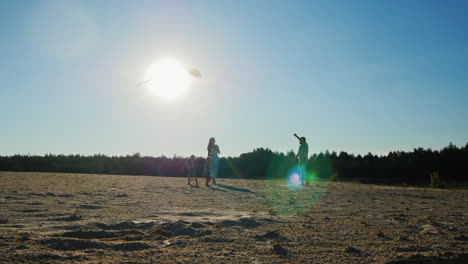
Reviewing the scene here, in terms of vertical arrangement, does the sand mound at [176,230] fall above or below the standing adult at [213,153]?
below

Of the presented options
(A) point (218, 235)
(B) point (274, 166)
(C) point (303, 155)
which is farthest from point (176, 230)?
(B) point (274, 166)

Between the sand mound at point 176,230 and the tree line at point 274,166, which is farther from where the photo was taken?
the tree line at point 274,166

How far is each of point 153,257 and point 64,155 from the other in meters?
41.0

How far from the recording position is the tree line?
36844mm

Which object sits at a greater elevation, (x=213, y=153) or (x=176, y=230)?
(x=213, y=153)

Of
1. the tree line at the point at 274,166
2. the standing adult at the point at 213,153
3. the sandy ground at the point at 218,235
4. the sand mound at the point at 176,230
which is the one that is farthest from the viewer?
the tree line at the point at 274,166

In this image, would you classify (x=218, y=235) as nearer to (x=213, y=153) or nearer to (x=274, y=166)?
(x=213, y=153)

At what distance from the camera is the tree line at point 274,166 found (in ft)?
121

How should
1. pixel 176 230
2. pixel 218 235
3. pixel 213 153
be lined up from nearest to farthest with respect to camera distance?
pixel 218 235, pixel 176 230, pixel 213 153

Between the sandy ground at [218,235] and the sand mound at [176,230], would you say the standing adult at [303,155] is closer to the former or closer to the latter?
the sandy ground at [218,235]

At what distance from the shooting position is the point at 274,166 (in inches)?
1626

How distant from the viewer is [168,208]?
7.75m

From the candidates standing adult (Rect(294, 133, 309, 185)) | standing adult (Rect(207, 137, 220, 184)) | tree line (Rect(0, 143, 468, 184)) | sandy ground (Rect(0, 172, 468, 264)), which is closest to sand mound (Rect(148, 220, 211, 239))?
sandy ground (Rect(0, 172, 468, 264))

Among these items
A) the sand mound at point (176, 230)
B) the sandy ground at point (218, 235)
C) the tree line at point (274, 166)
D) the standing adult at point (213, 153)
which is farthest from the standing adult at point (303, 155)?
the tree line at point (274, 166)
